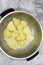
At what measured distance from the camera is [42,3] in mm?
1433

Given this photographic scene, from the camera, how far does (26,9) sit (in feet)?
4.67

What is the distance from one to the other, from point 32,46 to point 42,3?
0.22m

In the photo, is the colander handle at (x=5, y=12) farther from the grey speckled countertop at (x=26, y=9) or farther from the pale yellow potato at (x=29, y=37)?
the pale yellow potato at (x=29, y=37)

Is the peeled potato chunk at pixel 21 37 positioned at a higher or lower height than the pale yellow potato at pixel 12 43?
higher

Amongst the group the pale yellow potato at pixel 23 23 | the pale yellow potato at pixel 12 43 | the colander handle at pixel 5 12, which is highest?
the colander handle at pixel 5 12

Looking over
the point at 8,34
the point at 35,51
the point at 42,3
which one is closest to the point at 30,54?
the point at 35,51

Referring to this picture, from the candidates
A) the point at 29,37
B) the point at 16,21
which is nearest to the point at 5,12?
the point at 16,21

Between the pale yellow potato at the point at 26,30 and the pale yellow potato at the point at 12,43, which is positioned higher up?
the pale yellow potato at the point at 26,30

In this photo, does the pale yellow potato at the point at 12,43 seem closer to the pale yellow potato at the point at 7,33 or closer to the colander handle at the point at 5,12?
the pale yellow potato at the point at 7,33

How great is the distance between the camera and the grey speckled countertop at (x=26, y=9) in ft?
4.62

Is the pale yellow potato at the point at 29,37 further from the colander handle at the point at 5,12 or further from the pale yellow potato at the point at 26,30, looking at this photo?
the colander handle at the point at 5,12

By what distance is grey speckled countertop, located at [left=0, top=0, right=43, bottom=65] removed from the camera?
141cm

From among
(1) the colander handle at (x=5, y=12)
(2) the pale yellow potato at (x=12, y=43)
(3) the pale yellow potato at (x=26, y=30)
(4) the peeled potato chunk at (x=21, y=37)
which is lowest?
(2) the pale yellow potato at (x=12, y=43)

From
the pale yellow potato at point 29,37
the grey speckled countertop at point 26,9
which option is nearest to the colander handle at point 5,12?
the grey speckled countertop at point 26,9
